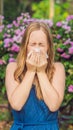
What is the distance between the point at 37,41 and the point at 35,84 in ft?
0.96

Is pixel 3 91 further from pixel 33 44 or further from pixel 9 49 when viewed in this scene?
pixel 33 44

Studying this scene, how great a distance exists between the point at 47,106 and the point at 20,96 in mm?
195

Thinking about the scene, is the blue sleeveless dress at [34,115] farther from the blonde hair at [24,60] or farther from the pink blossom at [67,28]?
the pink blossom at [67,28]

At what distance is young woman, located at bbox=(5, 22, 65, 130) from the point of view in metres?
3.35

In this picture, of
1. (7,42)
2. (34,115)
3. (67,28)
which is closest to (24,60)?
(34,115)

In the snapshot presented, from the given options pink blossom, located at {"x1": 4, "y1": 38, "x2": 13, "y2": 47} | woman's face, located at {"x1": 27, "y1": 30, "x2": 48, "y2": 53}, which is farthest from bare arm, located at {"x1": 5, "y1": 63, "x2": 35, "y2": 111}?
pink blossom, located at {"x1": 4, "y1": 38, "x2": 13, "y2": 47}

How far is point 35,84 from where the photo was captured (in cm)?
351

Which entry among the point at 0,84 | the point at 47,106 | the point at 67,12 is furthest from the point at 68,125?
the point at 67,12

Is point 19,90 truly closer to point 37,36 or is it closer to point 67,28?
point 37,36

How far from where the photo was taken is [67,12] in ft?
71.7

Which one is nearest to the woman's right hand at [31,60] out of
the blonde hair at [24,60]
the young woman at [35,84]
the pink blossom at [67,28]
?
the young woman at [35,84]

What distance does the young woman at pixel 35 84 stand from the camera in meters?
3.35

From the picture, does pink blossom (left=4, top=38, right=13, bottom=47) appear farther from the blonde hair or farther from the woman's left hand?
the woman's left hand

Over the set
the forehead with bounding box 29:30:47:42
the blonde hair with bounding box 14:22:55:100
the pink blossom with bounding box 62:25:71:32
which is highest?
the forehead with bounding box 29:30:47:42
